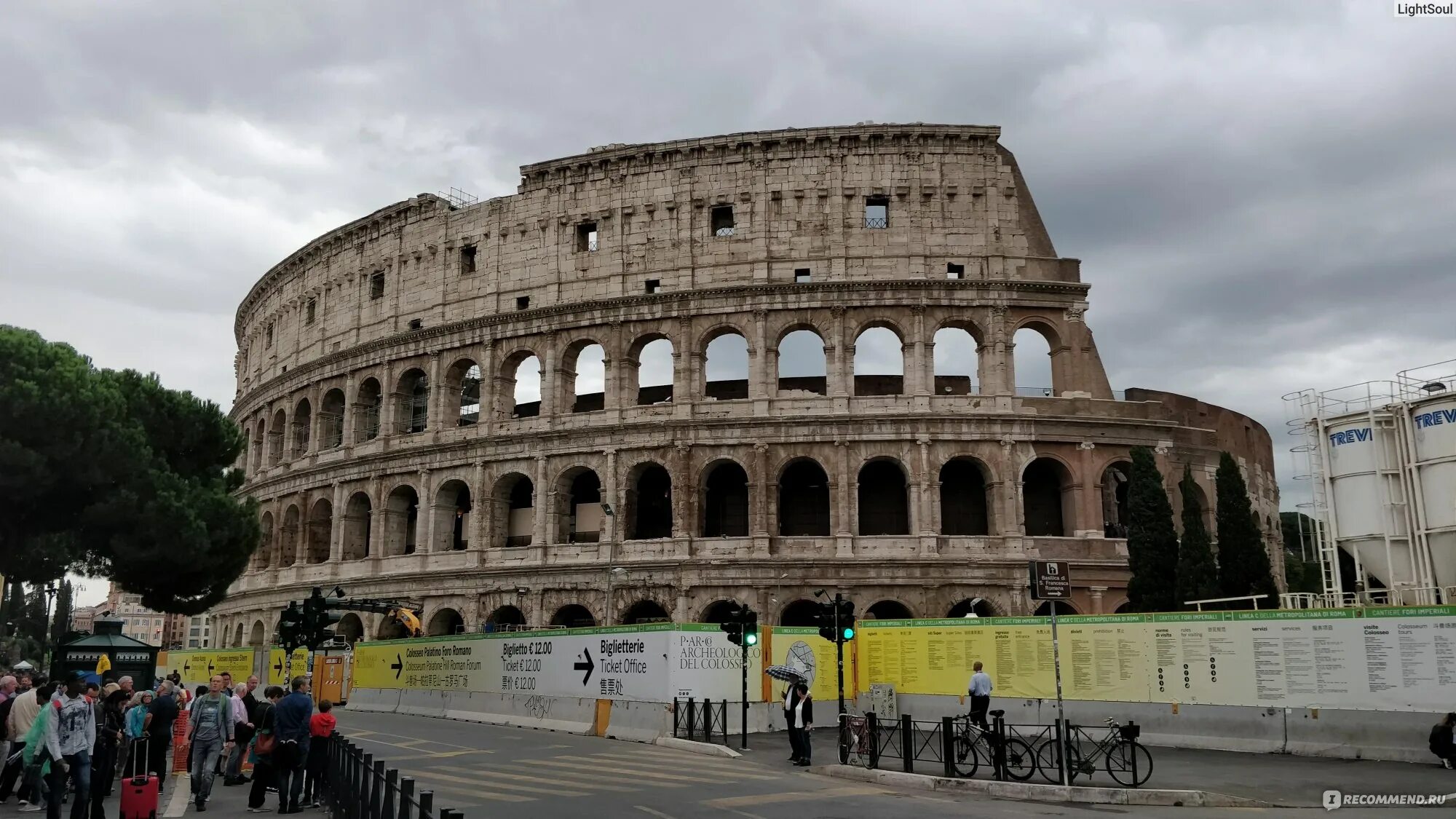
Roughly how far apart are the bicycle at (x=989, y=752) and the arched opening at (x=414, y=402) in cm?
2990

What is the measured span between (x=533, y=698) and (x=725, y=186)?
20146 mm

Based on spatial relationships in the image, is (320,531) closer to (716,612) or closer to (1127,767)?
(716,612)

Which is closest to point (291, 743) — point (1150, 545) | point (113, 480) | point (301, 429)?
point (113, 480)

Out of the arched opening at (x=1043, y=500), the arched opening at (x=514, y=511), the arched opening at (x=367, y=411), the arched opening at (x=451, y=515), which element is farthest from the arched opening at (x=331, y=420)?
the arched opening at (x=1043, y=500)

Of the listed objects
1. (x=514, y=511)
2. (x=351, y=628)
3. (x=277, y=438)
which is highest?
(x=277, y=438)

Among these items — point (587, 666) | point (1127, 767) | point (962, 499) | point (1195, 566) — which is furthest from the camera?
point (962, 499)

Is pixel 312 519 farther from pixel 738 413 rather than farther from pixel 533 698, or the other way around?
pixel 533 698

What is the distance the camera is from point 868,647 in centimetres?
2402

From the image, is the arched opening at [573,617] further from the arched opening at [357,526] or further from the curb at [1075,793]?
the curb at [1075,793]

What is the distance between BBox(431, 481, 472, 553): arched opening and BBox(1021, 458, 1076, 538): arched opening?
19.9 m

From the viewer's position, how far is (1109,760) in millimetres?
14789

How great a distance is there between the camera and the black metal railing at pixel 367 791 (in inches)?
291

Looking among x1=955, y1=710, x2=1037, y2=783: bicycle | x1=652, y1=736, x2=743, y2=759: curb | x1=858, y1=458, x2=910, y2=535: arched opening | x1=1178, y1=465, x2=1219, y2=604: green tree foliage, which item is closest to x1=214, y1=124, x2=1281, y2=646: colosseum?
x1=858, y1=458, x2=910, y2=535: arched opening

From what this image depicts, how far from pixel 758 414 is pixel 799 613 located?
6.76 metres
